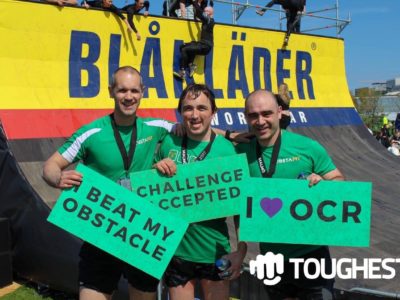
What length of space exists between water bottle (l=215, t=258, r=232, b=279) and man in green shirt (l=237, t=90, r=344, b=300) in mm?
370

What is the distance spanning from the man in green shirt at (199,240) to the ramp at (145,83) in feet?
8.60

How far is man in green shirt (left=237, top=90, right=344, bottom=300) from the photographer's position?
302cm

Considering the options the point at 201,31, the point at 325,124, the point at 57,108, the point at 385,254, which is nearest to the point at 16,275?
the point at 57,108

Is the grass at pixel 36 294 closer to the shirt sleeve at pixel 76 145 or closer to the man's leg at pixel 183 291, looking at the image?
the man's leg at pixel 183 291

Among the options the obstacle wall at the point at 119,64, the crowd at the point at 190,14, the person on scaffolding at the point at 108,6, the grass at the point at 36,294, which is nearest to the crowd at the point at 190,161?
the grass at the point at 36,294

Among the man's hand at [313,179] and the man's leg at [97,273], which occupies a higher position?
the man's hand at [313,179]

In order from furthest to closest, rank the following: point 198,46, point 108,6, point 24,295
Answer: point 198,46 → point 108,6 → point 24,295

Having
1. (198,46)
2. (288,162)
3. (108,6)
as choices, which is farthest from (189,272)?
(198,46)

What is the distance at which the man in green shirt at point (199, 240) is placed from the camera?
3.11 metres

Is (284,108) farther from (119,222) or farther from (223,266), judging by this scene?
(119,222)

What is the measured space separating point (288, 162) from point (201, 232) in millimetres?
787

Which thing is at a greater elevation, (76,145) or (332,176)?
(76,145)

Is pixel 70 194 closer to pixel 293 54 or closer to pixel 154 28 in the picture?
pixel 154 28

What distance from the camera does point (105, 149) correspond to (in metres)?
3.17
